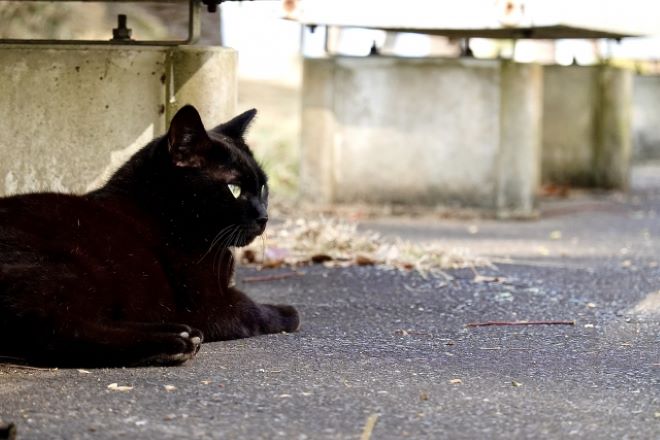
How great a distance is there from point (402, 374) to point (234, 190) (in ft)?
3.10

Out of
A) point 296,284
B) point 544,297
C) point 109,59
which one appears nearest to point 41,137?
point 109,59

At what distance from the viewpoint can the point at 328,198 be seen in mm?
9719

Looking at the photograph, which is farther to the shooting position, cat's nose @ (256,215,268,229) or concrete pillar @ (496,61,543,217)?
concrete pillar @ (496,61,543,217)

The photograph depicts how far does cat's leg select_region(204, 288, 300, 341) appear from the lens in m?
4.46

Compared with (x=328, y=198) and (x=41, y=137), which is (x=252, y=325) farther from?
(x=328, y=198)

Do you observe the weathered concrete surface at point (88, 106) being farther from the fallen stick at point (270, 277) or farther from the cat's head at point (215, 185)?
the cat's head at point (215, 185)

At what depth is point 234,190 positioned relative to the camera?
14.6 ft

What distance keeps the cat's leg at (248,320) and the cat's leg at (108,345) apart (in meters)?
0.46

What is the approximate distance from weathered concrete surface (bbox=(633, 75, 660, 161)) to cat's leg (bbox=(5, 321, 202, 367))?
13927 millimetres

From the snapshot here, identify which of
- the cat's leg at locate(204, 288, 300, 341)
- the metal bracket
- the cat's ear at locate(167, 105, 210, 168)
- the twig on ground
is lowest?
the twig on ground

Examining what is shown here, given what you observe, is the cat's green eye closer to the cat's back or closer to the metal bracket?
the cat's back

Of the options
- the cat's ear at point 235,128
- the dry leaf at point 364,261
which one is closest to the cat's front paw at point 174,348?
the cat's ear at point 235,128

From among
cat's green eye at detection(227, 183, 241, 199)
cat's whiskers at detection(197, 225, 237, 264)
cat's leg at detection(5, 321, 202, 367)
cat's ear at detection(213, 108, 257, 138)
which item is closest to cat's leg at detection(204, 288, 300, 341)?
cat's whiskers at detection(197, 225, 237, 264)

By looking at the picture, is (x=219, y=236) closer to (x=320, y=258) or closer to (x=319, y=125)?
(x=320, y=258)
